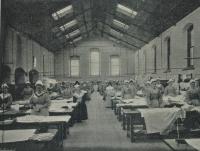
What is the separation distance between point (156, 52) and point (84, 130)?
1176 cm

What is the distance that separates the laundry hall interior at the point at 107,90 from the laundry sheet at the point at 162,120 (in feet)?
0.07

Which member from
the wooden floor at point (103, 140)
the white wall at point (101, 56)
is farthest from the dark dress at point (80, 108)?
the white wall at point (101, 56)

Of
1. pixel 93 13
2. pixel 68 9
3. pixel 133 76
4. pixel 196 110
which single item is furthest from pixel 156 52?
pixel 196 110

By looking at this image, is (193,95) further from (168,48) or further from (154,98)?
(168,48)

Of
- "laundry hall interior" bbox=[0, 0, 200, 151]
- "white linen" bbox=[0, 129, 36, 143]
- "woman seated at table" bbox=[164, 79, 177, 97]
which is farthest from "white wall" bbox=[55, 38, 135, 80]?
"white linen" bbox=[0, 129, 36, 143]

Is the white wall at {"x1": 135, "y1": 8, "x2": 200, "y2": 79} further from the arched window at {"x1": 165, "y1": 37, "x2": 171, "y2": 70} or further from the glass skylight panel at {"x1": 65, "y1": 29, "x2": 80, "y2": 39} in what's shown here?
the glass skylight panel at {"x1": 65, "y1": 29, "x2": 80, "y2": 39}

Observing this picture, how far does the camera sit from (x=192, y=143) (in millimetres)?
4254

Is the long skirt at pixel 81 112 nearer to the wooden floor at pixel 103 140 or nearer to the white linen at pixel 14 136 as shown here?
the wooden floor at pixel 103 140

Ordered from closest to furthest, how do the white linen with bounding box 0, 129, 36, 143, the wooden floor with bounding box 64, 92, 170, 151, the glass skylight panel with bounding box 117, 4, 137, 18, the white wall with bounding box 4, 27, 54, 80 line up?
the white linen with bounding box 0, 129, 36, 143
the wooden floor with bounding box 64, 92, 170, 151
the white wall with bounding box 4, 27, 54, 80
the glass skylight panel with bounding box 117, 4, 137, 18

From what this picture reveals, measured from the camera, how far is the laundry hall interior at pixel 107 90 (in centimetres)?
730

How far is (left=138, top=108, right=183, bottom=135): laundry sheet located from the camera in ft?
24.4

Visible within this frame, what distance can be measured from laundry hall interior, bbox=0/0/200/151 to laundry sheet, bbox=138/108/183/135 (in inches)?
0.8

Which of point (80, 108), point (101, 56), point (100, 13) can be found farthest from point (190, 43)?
point (101, 56)

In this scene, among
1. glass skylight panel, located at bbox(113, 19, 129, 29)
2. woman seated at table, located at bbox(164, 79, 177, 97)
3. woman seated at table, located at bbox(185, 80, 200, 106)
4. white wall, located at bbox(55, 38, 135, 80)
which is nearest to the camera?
woman seated at table, located at bbox(185, 80, 200, 106)
